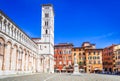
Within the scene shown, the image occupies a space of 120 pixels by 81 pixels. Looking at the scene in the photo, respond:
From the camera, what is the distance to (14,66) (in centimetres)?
4125

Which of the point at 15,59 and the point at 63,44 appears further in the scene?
the point at 63,44

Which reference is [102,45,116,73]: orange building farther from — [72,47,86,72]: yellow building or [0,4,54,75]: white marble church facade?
[0,4,54,75]: white marble church facade

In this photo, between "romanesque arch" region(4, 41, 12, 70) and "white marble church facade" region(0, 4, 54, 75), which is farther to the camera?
"romanesque arch" region(4, 41, 12, 70)

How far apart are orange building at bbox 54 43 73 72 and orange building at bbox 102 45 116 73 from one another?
53.9ft

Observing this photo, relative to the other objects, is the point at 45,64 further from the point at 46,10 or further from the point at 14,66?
the point at 14,66

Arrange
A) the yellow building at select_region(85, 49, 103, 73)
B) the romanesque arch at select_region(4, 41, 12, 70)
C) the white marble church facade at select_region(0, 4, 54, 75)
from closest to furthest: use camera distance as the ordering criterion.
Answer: the white marble church facade at select_region(0, 4, 54, 75) → the romanesque arch at select_region(4, 41, 12, 70) → the yellow building at select_region(85, 49, 103, 73)

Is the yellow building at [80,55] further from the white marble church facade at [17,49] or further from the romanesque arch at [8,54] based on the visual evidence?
the romanesque arch at [8,54]

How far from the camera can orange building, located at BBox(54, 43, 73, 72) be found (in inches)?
3501

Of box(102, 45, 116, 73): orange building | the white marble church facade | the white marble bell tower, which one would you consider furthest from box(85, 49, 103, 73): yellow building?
the white marble church facade

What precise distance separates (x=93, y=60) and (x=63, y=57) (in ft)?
43.2

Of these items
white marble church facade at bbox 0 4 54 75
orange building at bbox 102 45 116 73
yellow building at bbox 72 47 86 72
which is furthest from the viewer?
yellow building at bbox 72 47 86 72

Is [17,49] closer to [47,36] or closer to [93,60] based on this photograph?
[47,36]

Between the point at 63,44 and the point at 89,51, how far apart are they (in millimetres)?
12103

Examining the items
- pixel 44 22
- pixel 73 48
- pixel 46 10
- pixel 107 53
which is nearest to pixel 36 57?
pixel 44 22
